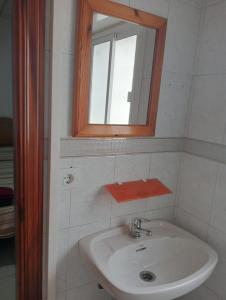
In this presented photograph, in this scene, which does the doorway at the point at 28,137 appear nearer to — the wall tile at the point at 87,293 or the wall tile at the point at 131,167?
the wall tile at the point at 87,293

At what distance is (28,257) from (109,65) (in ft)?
2.98

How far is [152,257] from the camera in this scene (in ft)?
4.11

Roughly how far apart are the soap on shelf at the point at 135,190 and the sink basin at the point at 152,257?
9.3 inches

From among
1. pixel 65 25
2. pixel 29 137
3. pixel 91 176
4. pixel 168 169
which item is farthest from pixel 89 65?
pixel 168 169

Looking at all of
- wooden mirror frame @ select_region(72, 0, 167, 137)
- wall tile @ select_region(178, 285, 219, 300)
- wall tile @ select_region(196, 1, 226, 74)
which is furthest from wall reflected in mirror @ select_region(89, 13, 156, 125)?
wall tile @ select_region(178, 285, 219, 300)

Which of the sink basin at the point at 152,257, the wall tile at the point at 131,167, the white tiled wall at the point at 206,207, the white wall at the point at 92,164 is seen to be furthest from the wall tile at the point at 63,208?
the white tiled wall at the point at 206,207

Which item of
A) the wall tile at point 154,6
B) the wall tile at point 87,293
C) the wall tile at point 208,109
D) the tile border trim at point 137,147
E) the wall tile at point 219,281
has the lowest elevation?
the wall tile at point 87,293

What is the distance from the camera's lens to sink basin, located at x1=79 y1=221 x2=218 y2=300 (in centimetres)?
102

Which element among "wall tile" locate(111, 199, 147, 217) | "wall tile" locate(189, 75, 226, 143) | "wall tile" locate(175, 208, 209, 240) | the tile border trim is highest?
"wall tile" locate(189, 75, 226, 143)

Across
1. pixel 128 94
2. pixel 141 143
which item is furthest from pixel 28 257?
pixel 128 94

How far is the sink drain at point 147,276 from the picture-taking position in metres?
1.16

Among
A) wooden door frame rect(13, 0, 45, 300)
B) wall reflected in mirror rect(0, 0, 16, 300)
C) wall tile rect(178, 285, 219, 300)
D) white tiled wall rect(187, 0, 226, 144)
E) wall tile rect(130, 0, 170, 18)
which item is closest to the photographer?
wooden door frame rect(13, 0, 45, 300)

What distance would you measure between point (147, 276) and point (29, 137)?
867mm

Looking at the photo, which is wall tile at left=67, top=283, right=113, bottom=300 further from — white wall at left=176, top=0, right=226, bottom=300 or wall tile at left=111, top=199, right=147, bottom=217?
white wall at left=176, top=0, right=226, bottom=300
